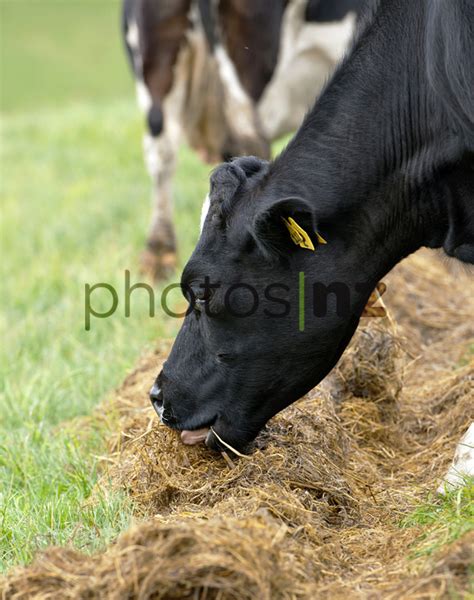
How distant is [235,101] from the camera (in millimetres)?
7504

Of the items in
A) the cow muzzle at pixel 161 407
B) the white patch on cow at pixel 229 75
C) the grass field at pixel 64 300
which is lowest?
the grass field at pixel 64 300

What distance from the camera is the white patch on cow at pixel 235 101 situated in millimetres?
7402

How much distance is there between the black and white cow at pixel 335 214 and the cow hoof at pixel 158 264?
12.4 ft

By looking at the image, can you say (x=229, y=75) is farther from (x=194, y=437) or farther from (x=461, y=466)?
(x=461, y=466)

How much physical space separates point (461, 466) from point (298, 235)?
1.08m

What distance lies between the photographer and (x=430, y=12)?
11.2 ft

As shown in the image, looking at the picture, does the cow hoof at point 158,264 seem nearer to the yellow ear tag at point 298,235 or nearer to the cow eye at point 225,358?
the cow eye at point 225,358

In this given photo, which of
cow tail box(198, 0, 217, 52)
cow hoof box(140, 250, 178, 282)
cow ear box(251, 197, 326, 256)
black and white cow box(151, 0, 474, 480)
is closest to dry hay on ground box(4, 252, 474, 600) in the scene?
black and white cow box(151, 0, 474, 480)

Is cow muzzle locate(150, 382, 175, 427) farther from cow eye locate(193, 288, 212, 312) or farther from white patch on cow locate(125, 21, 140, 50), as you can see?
white patch on cow locate(125, 21, 140, 50)

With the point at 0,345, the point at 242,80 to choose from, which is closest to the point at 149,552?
the point at 0,345

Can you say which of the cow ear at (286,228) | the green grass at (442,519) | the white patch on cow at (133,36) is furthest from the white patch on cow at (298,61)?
the green grass at (442,519)

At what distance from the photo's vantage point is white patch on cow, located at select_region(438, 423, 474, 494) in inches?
141

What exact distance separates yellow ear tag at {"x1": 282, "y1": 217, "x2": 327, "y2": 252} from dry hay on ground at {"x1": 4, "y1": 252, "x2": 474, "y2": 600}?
0.84 metres

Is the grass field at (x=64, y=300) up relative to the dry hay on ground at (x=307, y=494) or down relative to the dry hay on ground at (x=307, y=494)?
down
